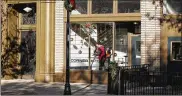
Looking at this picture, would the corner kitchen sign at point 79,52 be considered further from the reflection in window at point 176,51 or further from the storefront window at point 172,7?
the reflection in window at point 176,51

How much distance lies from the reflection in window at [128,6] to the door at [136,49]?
126 centimetres

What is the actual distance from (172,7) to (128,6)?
1981 millimetres

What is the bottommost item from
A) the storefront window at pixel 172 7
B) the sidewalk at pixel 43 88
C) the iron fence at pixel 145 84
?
the sidewalk at pixel 43 88

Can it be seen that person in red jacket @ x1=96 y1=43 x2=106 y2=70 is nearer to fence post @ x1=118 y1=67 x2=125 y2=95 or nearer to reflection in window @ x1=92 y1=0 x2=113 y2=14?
reflection in window @ x1=92 y1=0 x2=113 y2=14

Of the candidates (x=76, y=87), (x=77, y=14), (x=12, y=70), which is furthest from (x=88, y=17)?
(x=12, y=70)

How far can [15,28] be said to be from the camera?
22.2 m

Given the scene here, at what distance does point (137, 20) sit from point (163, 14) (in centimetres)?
120

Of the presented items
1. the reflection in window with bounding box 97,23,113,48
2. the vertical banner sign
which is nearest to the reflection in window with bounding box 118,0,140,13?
the reflection in window with bounding box 97,23,113,48

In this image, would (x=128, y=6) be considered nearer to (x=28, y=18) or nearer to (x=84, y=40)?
(x=84, y=40)

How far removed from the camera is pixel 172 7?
19.2m

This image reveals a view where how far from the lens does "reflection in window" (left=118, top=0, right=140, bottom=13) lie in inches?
772

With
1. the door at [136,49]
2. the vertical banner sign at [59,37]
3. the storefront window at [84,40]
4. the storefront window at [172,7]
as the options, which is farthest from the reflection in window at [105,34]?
the storefront window at [172,7]

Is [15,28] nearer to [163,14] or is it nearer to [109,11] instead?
[109,11]

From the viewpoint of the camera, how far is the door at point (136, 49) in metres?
19.9
